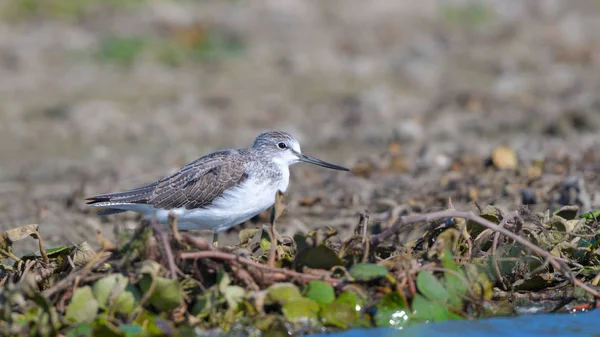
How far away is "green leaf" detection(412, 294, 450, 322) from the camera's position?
210 inches

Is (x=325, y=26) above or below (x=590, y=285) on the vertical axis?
above

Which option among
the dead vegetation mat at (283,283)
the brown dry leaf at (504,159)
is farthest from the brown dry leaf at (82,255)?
the brown dry leaf at (504,159)

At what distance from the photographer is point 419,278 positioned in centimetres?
534

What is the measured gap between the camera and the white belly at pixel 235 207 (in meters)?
6.71

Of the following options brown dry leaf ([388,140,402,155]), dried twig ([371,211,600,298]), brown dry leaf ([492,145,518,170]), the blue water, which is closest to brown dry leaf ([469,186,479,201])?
brown dry leaf ([492,145,518,170])

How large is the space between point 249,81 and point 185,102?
131 centimetres

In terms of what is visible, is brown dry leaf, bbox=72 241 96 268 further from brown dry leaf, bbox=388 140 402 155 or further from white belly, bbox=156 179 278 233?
brown dry leaf, bbox=388 140 402 155

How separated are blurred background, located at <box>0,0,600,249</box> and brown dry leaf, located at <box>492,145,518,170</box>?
0.01m

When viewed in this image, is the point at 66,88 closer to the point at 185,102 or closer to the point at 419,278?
the point at 185,102

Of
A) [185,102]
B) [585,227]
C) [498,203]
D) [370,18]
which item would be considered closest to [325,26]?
[370,18]

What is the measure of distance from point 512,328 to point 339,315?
1065mm

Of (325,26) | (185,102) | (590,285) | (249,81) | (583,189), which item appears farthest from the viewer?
(325,26)

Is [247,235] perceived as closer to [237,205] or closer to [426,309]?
[237,205]

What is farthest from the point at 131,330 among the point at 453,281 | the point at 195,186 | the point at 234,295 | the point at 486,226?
the point at 195,186
